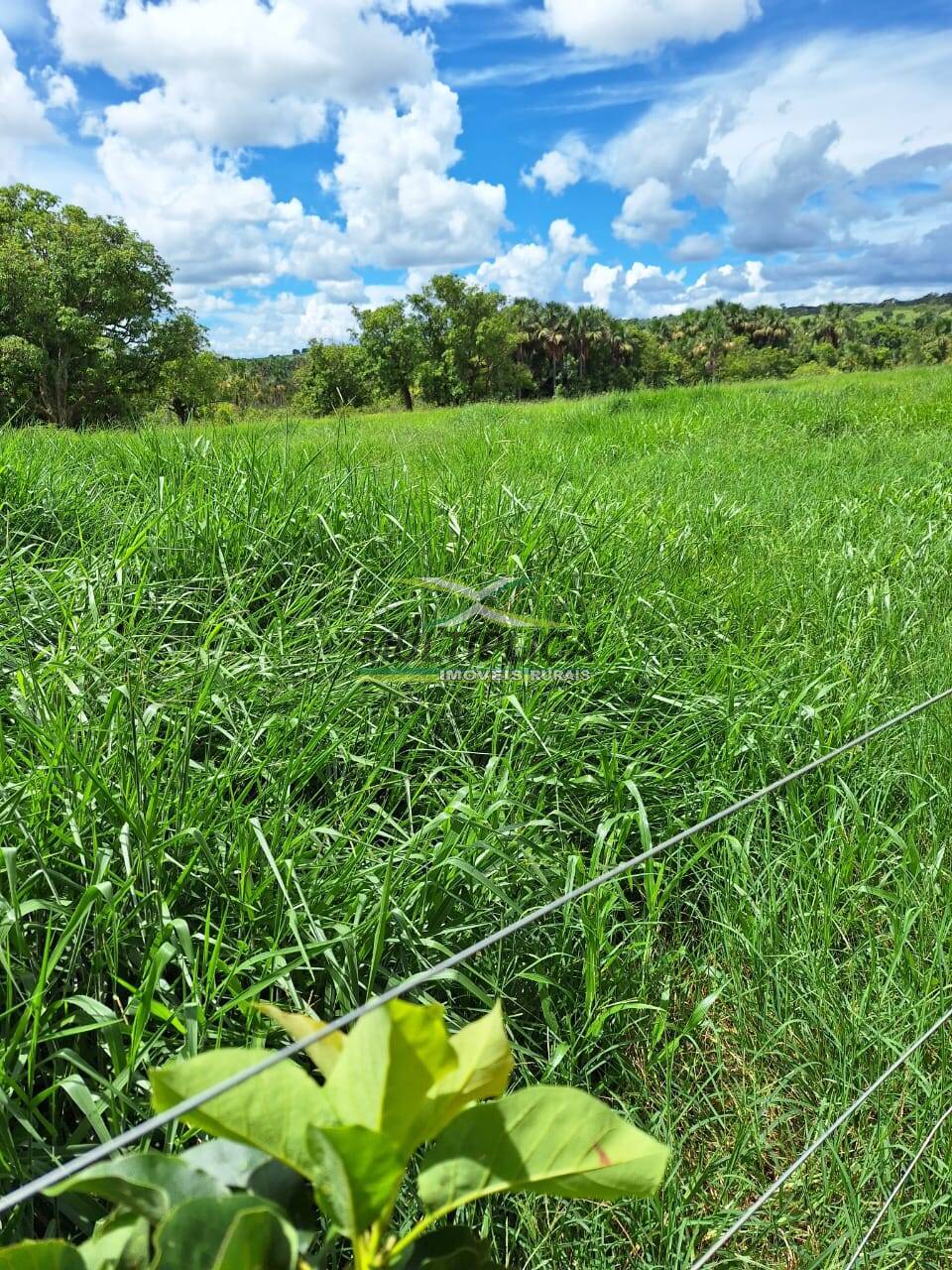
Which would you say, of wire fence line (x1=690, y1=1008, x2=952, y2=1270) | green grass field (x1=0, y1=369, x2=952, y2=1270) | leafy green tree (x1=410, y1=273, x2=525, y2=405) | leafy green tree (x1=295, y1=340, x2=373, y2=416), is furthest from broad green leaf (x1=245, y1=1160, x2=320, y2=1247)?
leafy green tree (x1=410, y1=273, x2=525, y2=405)

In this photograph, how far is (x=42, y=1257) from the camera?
1.38 feet

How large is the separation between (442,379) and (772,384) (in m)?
35.4

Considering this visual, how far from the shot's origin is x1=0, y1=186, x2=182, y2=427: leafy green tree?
25422 millimetres

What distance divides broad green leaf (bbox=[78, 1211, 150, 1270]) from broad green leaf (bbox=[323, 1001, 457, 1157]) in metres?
0.12

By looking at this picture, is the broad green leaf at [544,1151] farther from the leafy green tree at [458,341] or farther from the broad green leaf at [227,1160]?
the leafy green tree at [458,341]

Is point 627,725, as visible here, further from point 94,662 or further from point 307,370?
point 307,370

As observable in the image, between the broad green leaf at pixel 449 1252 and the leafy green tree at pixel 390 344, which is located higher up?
the leafy green tree at pixel 390 344

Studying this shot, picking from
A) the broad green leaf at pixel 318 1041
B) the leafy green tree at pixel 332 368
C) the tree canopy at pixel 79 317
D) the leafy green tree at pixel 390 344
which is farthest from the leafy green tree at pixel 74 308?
the broad green leaf at pixel 318 1041

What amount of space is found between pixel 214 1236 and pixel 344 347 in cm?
4633

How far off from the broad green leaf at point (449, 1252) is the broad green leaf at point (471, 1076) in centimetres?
6
